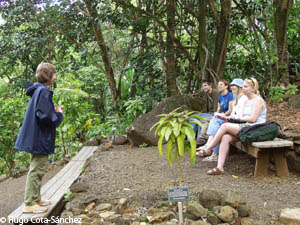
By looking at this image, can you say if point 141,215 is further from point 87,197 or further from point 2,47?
point 2,47

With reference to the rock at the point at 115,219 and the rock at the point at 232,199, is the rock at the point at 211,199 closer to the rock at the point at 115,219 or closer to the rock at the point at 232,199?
the rock at the point at 232,199

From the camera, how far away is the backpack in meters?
3.70

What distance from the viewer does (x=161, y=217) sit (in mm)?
2555

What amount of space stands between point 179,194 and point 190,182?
1.26 metres

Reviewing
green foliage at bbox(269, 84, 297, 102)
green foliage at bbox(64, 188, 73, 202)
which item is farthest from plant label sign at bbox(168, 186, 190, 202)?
green foliage at bbox(269, 84, 297, 102)

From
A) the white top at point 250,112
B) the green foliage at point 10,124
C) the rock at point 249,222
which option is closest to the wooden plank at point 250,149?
the white top at point 250,112

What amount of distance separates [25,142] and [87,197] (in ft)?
2.76

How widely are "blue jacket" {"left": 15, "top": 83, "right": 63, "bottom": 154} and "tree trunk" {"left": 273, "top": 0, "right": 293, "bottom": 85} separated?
5702 mm

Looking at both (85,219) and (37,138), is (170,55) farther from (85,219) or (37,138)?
(85,219)

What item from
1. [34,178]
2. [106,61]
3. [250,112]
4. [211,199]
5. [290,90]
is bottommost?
[211,199]

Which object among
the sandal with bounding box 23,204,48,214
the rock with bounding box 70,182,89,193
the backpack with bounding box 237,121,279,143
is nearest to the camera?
the sandal with bounding box 23,204,48,214

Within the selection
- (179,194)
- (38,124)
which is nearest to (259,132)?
(179,194)

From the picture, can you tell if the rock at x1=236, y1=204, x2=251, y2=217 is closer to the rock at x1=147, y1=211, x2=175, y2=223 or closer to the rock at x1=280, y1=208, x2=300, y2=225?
Answer: the rock at x1=280, y1=208, x2=300, y2=225

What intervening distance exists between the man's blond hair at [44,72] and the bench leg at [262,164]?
8.49 ft
